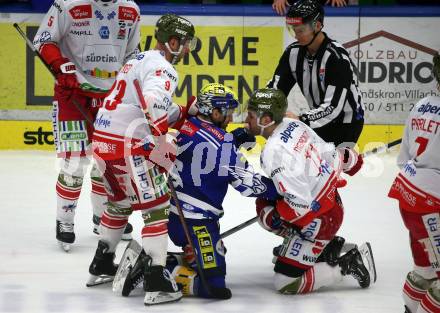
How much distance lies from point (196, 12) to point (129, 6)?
2.58 meters

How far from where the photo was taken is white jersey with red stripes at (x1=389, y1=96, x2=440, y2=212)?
3740 millimetres

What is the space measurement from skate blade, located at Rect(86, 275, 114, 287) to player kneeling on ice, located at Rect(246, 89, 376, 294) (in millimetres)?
785

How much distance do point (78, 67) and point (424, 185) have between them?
2531mm

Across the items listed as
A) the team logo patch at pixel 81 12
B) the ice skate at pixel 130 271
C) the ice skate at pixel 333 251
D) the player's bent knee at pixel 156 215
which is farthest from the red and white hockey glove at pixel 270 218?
the team logo patch at pixel 81 12

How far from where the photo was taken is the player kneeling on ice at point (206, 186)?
454 centimetres

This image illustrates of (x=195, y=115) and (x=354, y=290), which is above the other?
(x=195, y=115)

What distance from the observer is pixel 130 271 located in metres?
4.54

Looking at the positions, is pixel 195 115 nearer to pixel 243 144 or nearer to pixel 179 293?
pixel 243 144

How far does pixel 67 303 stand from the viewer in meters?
4.44

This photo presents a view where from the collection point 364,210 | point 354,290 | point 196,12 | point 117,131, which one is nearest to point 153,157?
point 117,131

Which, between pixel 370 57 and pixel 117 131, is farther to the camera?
pixel 370 57

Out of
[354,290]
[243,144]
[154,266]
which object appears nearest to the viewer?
[154,266]

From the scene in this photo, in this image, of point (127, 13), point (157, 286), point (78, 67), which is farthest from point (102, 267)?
point (127, 13)

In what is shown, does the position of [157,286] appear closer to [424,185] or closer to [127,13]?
[424,185]
